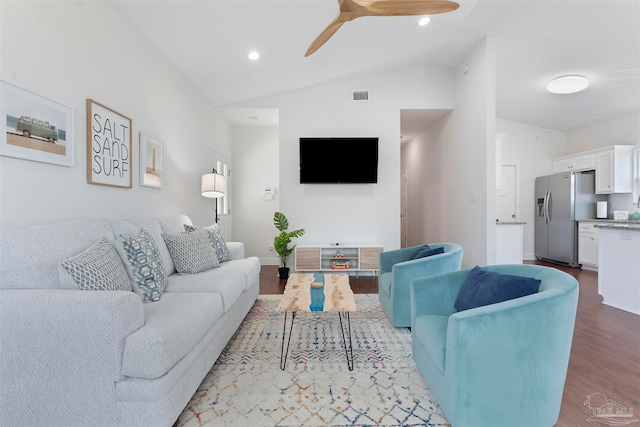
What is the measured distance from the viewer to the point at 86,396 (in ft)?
4.21

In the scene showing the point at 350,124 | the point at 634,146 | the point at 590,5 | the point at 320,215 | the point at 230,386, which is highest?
the point at 590,5

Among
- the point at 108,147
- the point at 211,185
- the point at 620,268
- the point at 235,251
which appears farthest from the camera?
the point at 211,185

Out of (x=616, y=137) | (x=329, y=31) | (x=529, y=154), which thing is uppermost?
(x=329, y=31)

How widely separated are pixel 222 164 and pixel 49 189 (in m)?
3.46

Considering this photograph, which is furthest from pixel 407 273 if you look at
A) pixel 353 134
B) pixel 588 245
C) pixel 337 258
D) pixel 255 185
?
pixel 588 245

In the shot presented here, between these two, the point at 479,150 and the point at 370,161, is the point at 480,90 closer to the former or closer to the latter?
the point at 479,150

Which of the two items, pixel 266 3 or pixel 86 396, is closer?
pixel 86 396

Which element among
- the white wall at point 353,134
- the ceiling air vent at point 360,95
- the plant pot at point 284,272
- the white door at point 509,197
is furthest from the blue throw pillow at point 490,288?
the white door at point 509,197

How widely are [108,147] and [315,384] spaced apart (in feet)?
7.99

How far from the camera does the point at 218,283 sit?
2.23m

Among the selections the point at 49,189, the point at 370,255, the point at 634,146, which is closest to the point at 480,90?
the point at 370,255

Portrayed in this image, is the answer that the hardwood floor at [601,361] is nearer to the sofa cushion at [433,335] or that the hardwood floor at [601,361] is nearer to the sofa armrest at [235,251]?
the sofa cushion at [433,335]

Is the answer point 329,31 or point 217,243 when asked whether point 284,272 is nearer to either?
point 217,243

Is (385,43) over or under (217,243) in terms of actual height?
over
